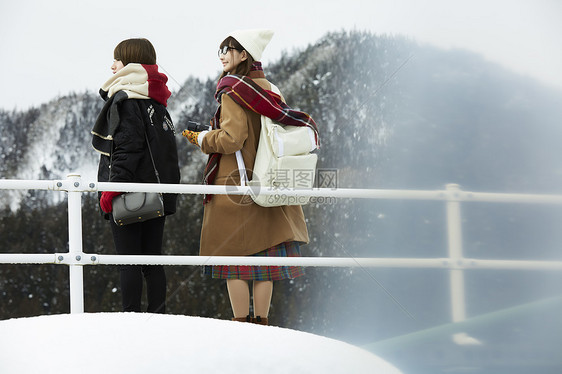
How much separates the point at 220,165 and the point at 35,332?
104 cm

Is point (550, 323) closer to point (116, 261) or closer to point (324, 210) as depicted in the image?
point (116, 261)

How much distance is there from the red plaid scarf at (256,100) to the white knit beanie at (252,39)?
6 centimetres

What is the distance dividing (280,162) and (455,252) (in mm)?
710

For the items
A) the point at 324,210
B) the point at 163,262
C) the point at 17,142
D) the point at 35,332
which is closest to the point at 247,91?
the point at 163,262

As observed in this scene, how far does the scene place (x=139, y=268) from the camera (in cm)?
212

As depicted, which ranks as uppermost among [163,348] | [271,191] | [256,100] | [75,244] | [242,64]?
[242,64]

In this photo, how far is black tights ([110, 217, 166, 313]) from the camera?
2092mm

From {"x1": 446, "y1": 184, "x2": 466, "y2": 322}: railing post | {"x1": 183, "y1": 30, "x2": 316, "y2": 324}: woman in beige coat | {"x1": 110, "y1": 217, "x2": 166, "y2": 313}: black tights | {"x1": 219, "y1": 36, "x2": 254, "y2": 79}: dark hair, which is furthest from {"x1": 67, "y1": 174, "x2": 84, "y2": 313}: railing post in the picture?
{"x1": 446, "y1": 184, "x2": 466, "y2": 322}: railing post

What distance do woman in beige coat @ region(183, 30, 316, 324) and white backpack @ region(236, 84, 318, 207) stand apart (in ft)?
0.14

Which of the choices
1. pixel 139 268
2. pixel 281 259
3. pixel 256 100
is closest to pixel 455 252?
pixel 281 259

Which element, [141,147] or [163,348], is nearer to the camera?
[163,348]

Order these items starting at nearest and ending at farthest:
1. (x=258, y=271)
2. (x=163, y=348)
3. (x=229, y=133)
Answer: (x=163, y=348)
(x=229, y=133)
(x=258, y=271)

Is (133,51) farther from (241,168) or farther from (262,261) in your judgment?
(262,261)

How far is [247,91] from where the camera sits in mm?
2049
